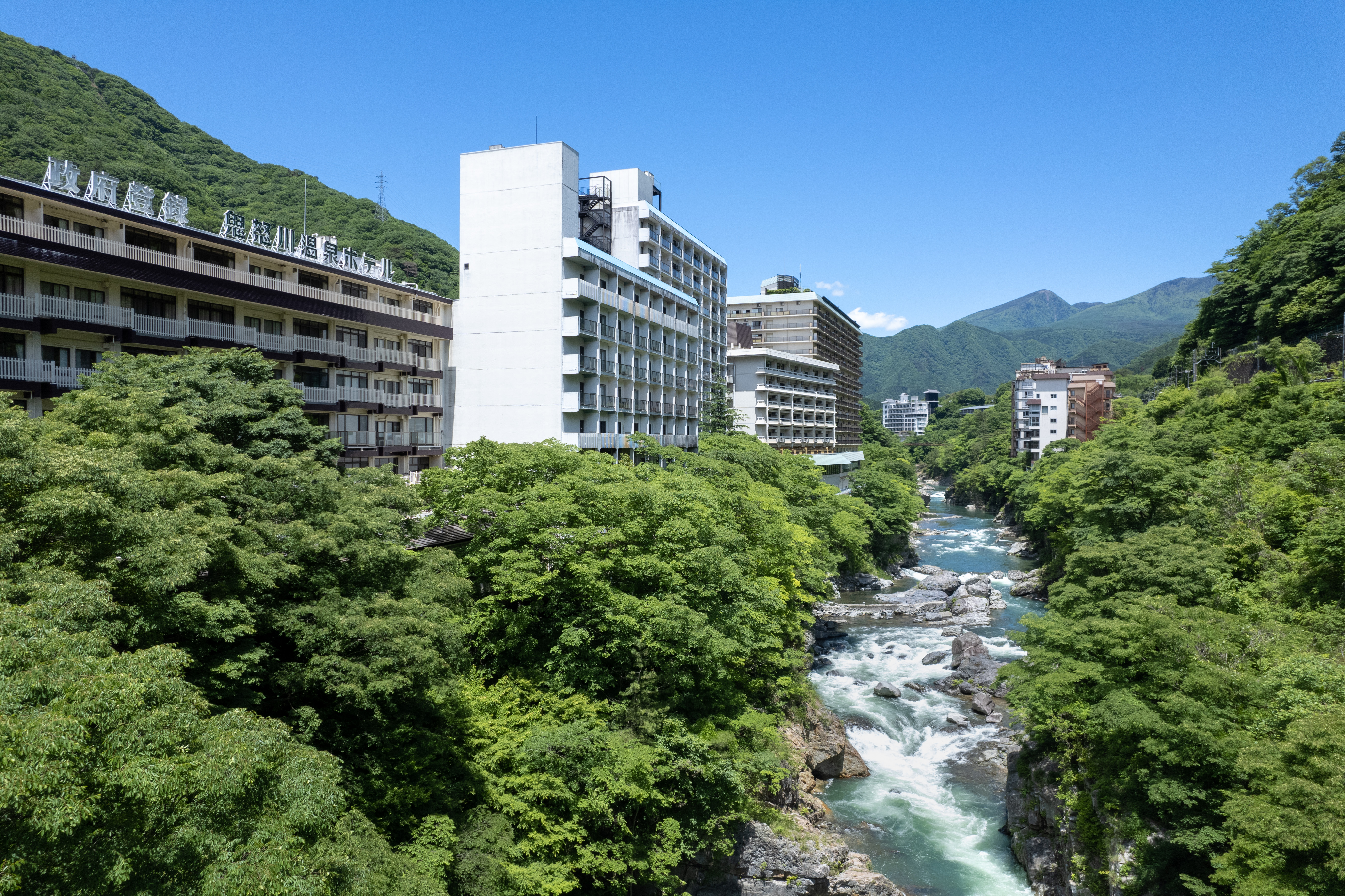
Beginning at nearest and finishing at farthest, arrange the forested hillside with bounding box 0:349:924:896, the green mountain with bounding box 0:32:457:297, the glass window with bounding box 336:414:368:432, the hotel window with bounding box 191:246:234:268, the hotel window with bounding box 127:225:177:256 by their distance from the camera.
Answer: the forested hillside with bounding box 0:349:924:896, the hotel window with bounding box 127:225:177:256, the hotel window with bounding box 191:246:234:268, the glass window with bounding box 336:414:368:432, the green mountain with bounding box 0:32:457:297

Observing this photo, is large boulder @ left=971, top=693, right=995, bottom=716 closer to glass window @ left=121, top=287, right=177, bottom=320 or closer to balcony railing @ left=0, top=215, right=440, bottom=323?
balcony railing @ left=0, top=215, right=440, bottom=323

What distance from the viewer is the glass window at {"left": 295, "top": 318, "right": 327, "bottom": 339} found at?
37.0m

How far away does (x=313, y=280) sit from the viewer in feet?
127

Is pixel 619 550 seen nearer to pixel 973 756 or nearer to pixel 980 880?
pixel 980 880

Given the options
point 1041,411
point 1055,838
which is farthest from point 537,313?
point 1041,411

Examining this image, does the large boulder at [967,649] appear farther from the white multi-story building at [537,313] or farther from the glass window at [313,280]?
the glass window at [313,280]

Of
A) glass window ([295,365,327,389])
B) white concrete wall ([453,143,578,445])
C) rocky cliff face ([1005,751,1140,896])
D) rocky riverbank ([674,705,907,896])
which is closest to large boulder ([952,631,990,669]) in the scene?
rocky cliff face ([1005,751,1140,896])

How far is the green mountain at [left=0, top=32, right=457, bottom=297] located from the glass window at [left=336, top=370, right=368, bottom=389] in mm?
11628

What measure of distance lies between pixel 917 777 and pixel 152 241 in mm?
40800

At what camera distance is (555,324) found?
4278 centimetres

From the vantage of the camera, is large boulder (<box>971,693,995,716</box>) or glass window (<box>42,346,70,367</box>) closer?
glass window (<box>42,346,70,367</box>)

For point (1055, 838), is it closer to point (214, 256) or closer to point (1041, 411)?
point (214, 256)

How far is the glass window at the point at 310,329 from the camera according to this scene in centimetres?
3703

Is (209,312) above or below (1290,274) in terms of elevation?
below
